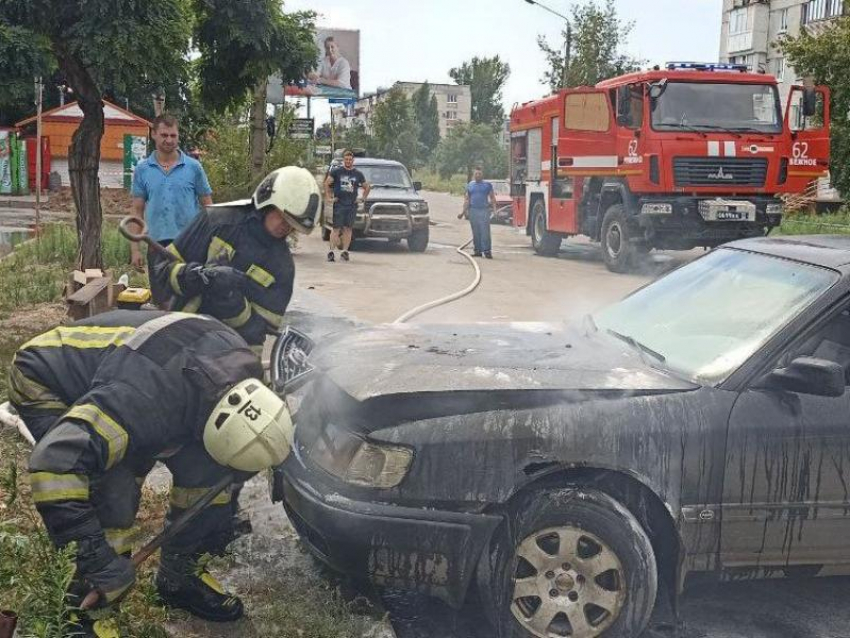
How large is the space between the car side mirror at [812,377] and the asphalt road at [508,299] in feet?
3.25

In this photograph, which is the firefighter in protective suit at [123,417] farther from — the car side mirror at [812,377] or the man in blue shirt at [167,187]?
the man in blue shirt at [167,187]

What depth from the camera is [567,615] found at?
3.35 meters

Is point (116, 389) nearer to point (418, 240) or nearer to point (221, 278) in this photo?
point (221, 278)

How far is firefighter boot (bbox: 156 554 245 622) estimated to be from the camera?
352 centimetres

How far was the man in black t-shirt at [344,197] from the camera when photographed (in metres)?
15.5

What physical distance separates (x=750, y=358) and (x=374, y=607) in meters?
1.70

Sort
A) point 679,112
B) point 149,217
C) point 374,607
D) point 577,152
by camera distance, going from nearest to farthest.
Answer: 1. point 374,607
2. point 149,217
3. point 679,112
4. point 577,152

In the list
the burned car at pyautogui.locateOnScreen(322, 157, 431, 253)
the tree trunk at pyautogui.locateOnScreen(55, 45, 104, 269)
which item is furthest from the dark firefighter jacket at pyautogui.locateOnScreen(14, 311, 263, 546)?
the burned car at pyautogui.locateOnScreen(322, 157, 431, 253)

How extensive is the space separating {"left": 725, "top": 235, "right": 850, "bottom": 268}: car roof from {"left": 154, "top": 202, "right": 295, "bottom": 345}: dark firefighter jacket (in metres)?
2.24

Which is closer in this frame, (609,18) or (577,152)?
(577,152)

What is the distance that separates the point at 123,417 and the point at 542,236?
52.1 feet

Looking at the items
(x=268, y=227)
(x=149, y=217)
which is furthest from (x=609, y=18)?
(x=268, y=227)

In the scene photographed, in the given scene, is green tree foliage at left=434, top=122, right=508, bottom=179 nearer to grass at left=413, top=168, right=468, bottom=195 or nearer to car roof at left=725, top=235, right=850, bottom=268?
grass at left=413, top=168, right=468, bottom=195

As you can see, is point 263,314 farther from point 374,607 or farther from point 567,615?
point 567,615
